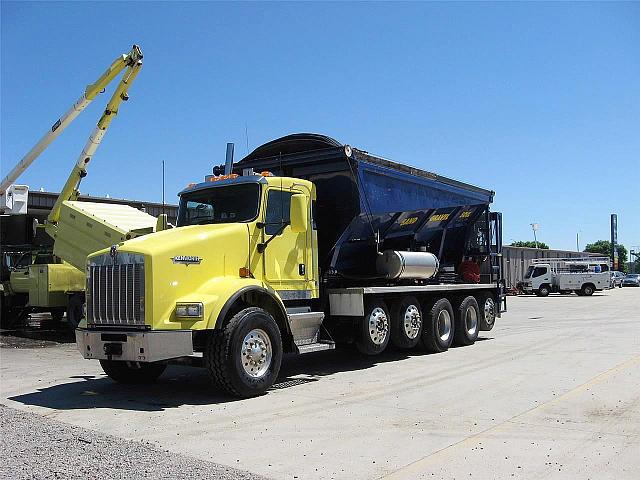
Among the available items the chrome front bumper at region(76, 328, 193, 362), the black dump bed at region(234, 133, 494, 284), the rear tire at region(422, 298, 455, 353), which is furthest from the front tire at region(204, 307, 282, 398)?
the rear tire at region(422, 298, 455, 353)

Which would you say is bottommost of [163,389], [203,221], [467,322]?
[163,389]

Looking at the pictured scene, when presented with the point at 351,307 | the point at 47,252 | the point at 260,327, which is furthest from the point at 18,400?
the point at 47,252

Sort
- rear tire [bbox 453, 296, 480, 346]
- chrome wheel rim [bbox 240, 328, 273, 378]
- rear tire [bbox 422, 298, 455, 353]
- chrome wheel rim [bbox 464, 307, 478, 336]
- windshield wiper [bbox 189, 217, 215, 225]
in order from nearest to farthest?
chrome wheel rim [bbox 240, 328, 273, 378] → windshield wiper [bbox 189, 217, 215, 225] → rear tire [bbox 422, 298, 455, 353] → rear tire [bbox 453, 296, 480, 346] → chrome wheel rim [bbox 464, 307, 478, 336]

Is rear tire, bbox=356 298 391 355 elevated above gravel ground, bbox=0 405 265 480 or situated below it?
above

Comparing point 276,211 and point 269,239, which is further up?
point 276,211

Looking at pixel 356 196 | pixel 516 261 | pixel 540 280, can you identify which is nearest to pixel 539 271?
pixel 540 280

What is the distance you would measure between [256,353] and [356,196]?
3.48 meters

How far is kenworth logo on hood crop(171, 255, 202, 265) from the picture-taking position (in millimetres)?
8242

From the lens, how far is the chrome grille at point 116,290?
8109 mm

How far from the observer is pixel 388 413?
7.40 m

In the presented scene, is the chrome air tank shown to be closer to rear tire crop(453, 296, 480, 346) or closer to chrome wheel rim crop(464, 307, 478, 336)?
rear tire crop(453, 296, 480, 346)

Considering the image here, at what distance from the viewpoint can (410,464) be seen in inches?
214

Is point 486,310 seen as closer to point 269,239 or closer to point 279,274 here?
point 279,274

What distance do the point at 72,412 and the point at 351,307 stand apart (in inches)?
181
